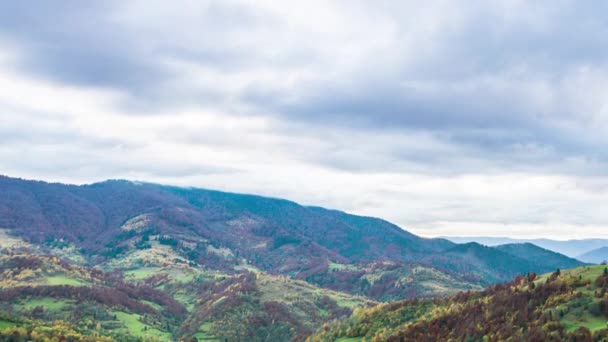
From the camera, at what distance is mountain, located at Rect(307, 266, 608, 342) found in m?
90.6

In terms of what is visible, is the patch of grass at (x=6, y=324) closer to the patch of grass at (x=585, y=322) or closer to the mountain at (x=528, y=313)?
the mountain at (x=528, y=313)

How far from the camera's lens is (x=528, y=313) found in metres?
103

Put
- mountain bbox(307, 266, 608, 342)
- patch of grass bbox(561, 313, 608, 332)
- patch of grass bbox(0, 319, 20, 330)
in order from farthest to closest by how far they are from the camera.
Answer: patch of grass bbox(0, 319, 20, 330) → mountain bbox(307, 266, 608, 342) → patch of grass bbox(561, 313, 608, 332)

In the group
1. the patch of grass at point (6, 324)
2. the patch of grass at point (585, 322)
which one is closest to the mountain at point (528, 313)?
the patch of grass at point (585, 322)

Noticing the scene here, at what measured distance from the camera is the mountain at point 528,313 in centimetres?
9056

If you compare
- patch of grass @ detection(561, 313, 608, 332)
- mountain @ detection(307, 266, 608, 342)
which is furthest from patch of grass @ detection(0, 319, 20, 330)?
patch of grass @ detection(561, 313, 608, 332)

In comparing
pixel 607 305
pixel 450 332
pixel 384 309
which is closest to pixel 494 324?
pixel 450 332

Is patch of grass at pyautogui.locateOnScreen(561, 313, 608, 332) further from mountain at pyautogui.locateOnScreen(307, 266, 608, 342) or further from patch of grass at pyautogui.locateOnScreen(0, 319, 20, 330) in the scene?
patch of grass at pyautogui.locateOnScreen(0, 319, 20, 330)

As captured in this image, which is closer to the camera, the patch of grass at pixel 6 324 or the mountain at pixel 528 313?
the mountain at pixel 528 313

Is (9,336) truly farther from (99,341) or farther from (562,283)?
(562,283)

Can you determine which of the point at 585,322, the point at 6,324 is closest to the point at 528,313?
the point at 585,322

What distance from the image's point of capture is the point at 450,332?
381 feet

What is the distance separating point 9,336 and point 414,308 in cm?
12251

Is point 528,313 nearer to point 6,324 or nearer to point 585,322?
point 585,322
